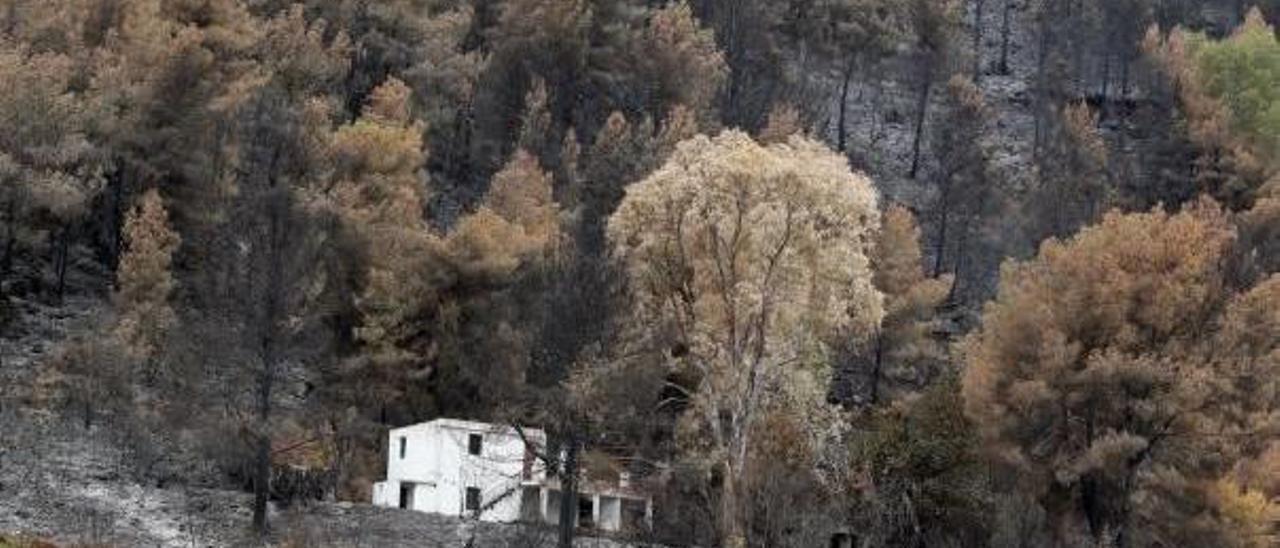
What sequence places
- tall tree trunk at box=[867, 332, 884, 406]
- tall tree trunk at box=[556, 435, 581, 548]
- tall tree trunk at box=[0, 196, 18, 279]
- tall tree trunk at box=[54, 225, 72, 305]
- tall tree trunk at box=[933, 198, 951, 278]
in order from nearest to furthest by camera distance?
1. tall tree trunk at box=[556, 435, 581, 548]
2. tall tree trunk at box=[0, 196, 18, 279]
3. tall tree trunk at box=[54, 225, 72, 305]
4. tall tree trunk at box=[867, 332, 884, 406]
5. tall tree trunk at box=[933, 198, 951, 278]

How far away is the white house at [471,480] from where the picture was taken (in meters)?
47.5

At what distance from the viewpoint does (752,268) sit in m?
42.8

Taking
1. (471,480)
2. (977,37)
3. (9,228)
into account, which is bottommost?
(471,480)

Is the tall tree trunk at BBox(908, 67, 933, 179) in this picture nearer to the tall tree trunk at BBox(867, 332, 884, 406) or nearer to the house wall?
the tall tree trunk at BBox(867, 332, 884, 406)

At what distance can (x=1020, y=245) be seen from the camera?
73688 mm

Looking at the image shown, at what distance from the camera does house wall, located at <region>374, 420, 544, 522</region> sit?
47.6m

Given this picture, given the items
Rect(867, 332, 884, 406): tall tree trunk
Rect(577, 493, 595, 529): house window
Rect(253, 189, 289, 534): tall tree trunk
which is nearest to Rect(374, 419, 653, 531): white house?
Rect(577, 493, 595, 529): house window

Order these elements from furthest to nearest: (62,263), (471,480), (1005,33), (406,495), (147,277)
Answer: (1005,33) < (62,263) < (147,277) < (406,495) < (471,480)

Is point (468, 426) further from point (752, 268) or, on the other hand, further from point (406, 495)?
point (752, 268)

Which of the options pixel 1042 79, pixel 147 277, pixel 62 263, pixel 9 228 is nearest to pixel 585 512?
pixel 147 277

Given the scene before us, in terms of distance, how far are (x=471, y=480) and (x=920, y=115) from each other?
46.3 meters

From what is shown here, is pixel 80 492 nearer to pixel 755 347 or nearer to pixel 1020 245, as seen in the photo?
pixel 755 347

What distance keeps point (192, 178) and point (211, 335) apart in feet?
33.8

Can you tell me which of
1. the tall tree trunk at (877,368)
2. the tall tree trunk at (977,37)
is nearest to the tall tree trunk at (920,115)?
the tall tree trunk at (977,37)
